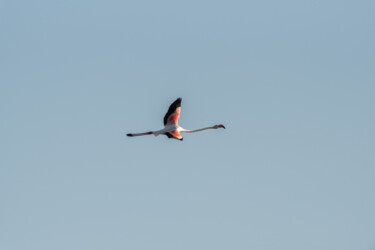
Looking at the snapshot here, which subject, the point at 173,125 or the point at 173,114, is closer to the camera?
the point at 173,125

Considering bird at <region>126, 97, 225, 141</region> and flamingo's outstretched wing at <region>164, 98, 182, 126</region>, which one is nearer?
bird at <region>126, 97, 225, 141</region>

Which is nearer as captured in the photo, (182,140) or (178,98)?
(182,140)

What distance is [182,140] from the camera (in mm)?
61844

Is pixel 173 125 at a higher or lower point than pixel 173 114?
lower

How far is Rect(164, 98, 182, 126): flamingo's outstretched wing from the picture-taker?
64.4 metres

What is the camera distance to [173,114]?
64812mm

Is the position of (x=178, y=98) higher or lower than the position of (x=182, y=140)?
higher

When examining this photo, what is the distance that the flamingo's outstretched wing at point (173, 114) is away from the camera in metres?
64.4

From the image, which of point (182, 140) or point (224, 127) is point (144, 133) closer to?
point (182, 140)

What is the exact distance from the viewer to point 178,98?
6606 cm

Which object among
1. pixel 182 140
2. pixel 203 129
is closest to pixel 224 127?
pixel 203 129

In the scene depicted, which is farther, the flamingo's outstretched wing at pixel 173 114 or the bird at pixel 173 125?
the flamingo's outstretched wing at pixel 173 114

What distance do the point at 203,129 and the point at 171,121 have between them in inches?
127

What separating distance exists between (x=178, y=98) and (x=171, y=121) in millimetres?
2666
